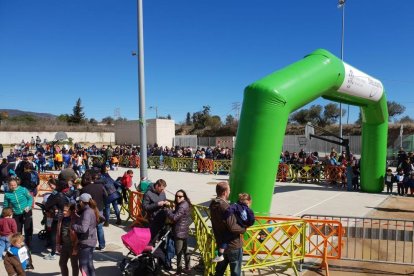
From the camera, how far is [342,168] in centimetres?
1686

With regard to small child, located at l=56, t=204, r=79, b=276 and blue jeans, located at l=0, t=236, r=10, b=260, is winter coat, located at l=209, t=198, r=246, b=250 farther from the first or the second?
blue jeans, located at l=0, t=236, r=10, b=260

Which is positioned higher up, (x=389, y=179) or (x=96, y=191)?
(x=96, y=191)

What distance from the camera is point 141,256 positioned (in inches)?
218

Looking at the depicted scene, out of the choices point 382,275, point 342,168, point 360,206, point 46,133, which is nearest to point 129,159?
point 342,168

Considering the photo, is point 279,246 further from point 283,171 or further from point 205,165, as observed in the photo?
point 205,165

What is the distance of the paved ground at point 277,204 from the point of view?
6.48 m

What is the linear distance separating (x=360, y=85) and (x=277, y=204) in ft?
15.9

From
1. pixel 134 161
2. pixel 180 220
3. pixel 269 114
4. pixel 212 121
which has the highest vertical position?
pixel 212 121

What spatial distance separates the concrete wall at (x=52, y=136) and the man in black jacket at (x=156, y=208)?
5202 cm

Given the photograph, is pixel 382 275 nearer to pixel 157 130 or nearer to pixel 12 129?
pixel 157 130

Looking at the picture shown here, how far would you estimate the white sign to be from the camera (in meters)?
10.4

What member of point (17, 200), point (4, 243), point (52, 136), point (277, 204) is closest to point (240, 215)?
point (4, 243)

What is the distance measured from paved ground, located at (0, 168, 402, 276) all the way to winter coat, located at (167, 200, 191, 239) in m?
0.85

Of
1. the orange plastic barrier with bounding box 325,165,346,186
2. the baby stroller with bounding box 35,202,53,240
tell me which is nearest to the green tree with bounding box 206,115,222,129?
the orange plastic barrier with bounding box 325,165,346,186
